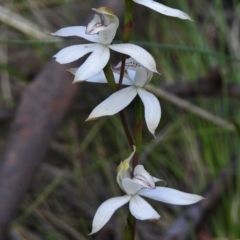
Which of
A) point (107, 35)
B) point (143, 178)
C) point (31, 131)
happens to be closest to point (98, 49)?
point (107, 35)

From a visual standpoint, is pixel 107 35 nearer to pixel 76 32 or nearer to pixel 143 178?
pixel 76 32

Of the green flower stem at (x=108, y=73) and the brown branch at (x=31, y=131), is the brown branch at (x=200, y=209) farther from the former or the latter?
the green flower stem at (x=108, y=73)

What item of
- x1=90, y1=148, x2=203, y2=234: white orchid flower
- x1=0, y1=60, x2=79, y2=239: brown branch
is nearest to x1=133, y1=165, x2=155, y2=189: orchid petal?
x1=90, y1=148, x2=203, y2=234: white orchid flower

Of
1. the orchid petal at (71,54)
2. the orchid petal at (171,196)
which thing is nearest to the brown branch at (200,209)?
the orchid petal at (171,196)

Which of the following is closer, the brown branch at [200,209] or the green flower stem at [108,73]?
the green flower stem at [108,73]

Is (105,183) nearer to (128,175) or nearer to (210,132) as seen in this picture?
(210,132)

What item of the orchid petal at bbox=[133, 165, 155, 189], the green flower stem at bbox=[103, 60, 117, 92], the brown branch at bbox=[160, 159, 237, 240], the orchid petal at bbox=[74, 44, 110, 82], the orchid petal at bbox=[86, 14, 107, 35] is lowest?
the brown branch at bbox=[160, 159, 237, 240]

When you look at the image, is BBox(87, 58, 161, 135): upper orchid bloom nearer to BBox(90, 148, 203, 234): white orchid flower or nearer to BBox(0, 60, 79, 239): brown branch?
BBox(90, 148, 203, 234): white orchid flower
